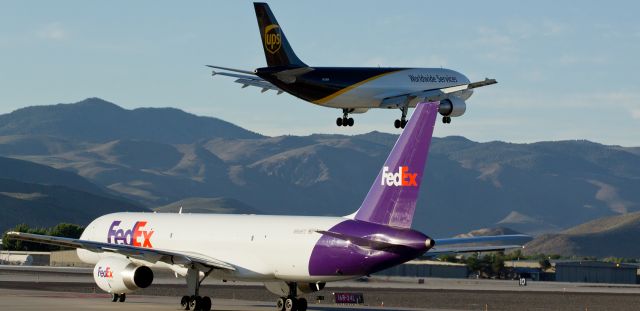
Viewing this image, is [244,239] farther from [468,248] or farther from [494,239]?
[494,239]

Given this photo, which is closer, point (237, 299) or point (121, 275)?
point (121, 275)

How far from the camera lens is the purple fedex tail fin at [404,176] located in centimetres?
4266

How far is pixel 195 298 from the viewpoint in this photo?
1941 inches

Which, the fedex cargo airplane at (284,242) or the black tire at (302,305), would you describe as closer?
the fedex cargo airplane at (284,242)

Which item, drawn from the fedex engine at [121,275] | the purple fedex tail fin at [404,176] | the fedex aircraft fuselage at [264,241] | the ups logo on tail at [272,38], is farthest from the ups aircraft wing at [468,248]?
the ups logo on tail at [272,38]

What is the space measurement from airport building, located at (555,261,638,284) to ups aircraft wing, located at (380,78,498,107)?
3254 inches

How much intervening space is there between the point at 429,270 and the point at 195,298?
3791 inches

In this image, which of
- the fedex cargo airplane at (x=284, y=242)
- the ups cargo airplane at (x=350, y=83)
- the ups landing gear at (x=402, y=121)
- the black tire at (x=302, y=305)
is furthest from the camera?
the ups landing gear at (x=402, y=121)

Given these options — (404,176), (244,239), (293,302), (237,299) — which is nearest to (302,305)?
(293,302)

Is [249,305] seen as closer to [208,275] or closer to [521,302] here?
[208,275]

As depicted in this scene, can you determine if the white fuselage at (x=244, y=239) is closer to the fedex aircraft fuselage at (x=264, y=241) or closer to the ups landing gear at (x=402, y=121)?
the fedex aircraft fuselage at (x=264, y=241)

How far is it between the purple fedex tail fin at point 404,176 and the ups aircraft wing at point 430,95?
2579cm

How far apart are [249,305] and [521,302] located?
2051cm

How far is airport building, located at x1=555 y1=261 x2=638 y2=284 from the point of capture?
149500mm
